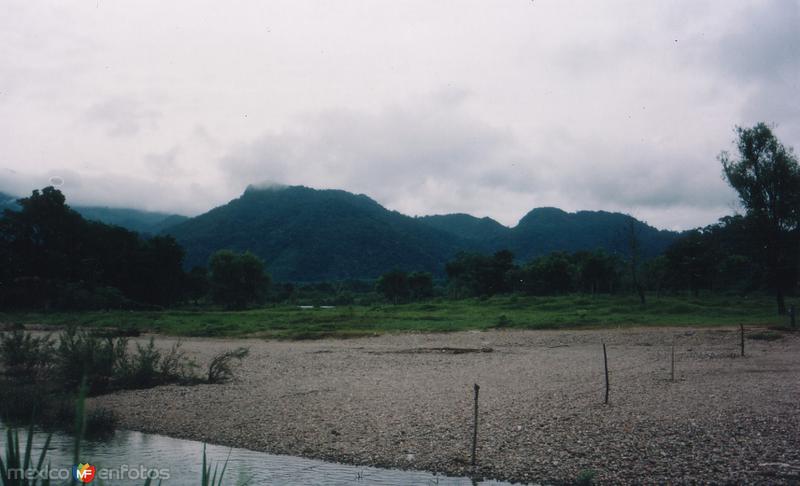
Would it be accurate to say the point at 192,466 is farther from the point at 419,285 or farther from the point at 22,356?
the point at 419,285

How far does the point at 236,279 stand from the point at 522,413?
70.6 m

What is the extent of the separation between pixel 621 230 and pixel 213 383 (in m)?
50.9

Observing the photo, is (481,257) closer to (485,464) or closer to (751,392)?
(751,392)

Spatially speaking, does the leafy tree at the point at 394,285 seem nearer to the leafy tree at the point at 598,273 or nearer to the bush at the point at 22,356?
the leafy tree at the point at 598,273

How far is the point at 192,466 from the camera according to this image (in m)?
11.9

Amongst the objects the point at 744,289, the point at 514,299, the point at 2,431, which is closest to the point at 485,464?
the point at 2,431

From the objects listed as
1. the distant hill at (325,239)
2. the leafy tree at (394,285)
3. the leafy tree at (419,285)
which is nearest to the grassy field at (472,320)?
the leafy tree at (394,285)

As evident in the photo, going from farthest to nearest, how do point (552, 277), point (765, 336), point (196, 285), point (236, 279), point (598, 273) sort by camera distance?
point (196, 285) < point (552, 277) < point (598, 273) < point (236, 279) < point (765, 336)

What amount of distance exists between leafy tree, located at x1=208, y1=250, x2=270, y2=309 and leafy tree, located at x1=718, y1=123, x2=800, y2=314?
6018cm

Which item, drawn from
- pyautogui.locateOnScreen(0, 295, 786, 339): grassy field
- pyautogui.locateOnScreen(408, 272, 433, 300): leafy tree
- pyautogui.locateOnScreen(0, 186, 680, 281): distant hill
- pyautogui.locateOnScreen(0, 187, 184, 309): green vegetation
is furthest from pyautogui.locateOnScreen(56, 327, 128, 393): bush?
pyautogui.locateOnScreen(0, 186, 680, 281): distant hill

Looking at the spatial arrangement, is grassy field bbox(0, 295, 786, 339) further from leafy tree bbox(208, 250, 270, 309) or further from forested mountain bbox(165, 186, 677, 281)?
forested mountain bbox(165, 186, 677, 281)

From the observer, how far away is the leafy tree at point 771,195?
39406mm

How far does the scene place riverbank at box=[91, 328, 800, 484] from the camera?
36.5ft

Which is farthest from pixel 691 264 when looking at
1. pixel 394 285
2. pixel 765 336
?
pixel 765 336
